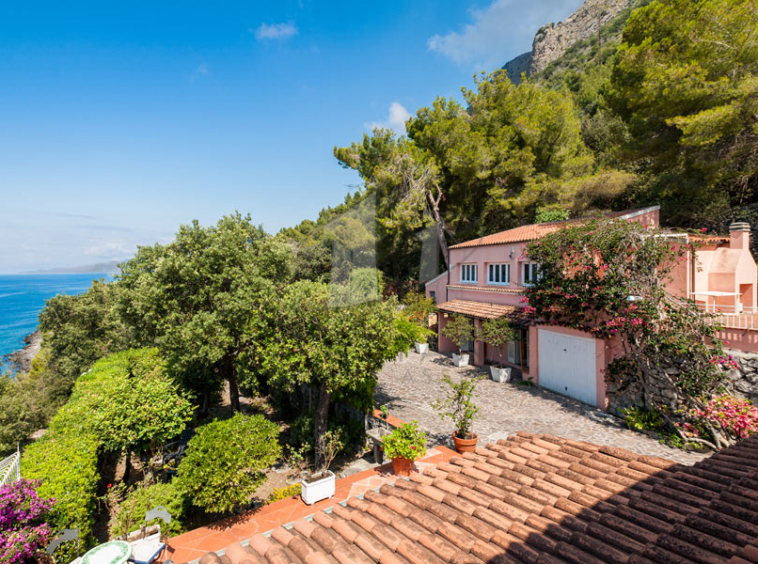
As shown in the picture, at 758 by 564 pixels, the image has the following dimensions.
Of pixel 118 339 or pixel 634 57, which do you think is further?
pixel 118 339

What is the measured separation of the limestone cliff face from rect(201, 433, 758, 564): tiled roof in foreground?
115 meters

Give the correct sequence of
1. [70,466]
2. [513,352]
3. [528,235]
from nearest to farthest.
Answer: [70,466] < [528,235] < [513,352]

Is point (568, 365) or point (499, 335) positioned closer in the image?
point (568, 365)

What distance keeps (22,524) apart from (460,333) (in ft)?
54.8

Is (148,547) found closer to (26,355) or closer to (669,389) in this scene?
(669,389)

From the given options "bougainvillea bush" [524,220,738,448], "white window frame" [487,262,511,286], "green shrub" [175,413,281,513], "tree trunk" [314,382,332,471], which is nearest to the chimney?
"bougainvillea bush" [524,220,738,448]

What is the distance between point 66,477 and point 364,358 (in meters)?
6.39

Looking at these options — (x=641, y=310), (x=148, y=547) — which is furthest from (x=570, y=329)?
(x=148, y=547)

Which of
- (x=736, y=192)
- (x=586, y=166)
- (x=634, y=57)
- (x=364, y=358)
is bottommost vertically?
(x=364, y=358)

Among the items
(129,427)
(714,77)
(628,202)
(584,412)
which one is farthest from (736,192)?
(129,427)

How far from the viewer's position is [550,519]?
13.9 ft

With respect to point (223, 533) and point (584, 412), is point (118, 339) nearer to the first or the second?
→ point (223, 533)

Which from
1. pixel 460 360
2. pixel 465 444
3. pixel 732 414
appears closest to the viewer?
pixel 465 444

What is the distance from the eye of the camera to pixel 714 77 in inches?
641
